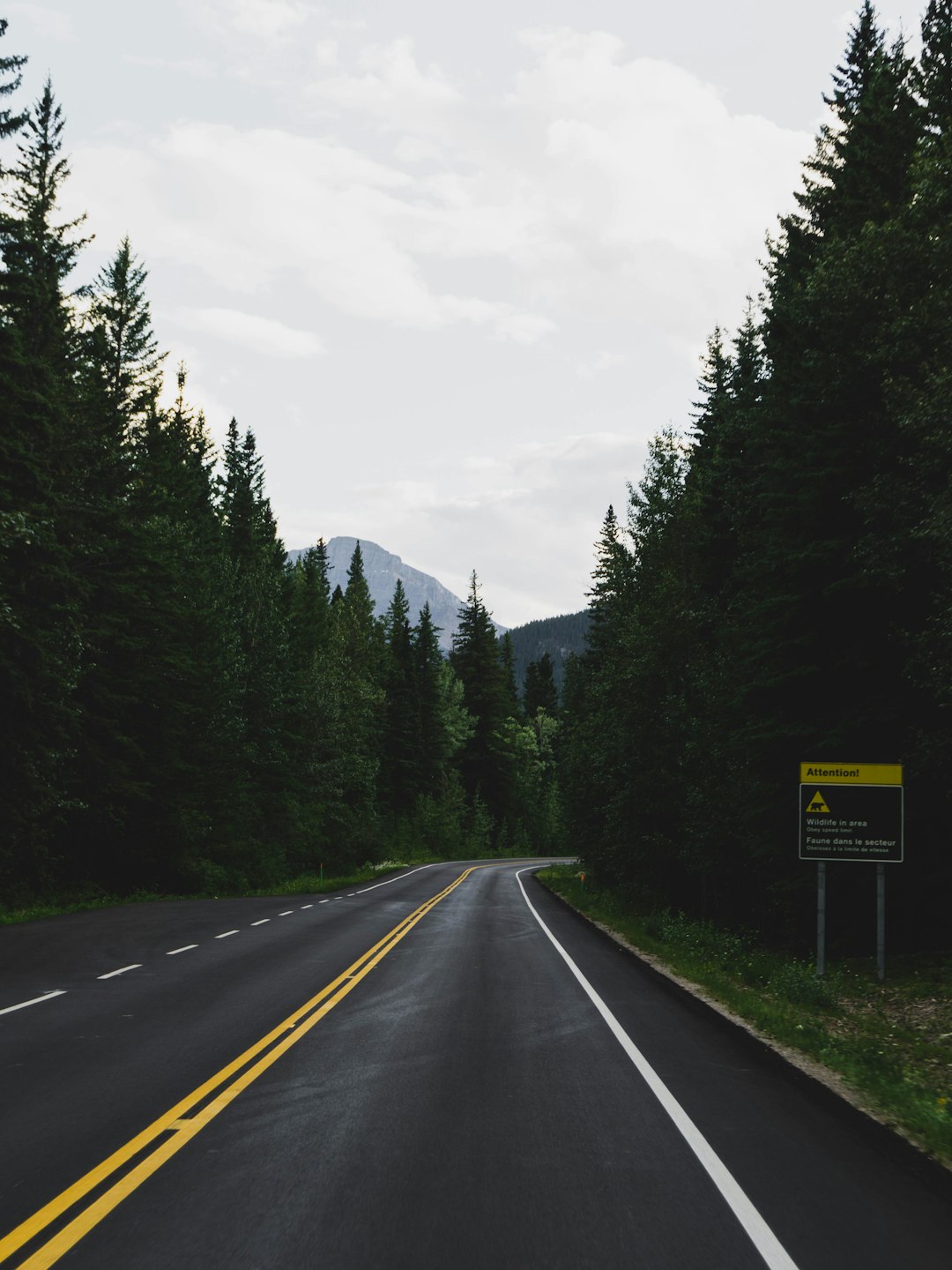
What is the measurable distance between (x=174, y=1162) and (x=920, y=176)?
50.5ft

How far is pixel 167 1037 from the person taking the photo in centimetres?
869

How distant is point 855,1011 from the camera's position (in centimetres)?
1186

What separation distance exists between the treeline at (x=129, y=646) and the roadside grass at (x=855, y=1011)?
14.3m

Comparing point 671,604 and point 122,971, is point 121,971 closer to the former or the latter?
point 122,971

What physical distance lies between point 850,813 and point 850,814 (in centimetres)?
1

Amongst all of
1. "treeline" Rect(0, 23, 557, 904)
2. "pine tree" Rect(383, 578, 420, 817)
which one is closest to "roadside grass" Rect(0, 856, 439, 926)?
"treeline" Rect(0, 23, 557, 904)

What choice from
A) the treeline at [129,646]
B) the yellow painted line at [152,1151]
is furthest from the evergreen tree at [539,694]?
the yellow painted line at [152,1151]

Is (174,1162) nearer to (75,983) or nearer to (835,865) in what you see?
(75,983)

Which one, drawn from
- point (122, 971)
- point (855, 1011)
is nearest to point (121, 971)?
point (122, 971)

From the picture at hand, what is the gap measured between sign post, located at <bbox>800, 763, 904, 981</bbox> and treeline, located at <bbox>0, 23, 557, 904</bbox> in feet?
47.0

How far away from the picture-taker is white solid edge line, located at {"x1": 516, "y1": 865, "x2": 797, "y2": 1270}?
4.39m

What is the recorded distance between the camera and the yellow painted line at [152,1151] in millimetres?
4285

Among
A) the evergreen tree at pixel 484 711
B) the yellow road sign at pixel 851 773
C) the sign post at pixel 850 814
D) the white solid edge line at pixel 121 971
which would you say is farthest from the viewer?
the evergreen tree at pixel 484 711

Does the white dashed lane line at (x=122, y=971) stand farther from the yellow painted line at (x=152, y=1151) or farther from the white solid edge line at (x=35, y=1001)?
the yellow painted line at (x=152, y=1151)
